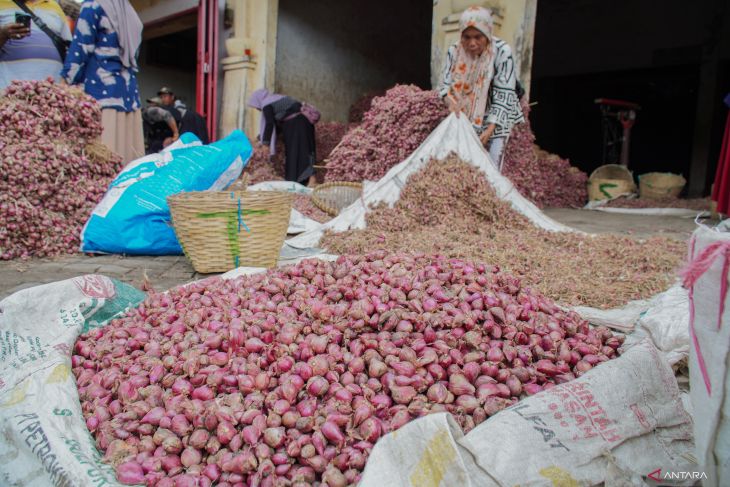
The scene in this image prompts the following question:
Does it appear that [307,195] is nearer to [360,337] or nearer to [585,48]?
[360,337]

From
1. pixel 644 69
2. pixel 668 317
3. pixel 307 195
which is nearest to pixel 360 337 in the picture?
pixel 668 317

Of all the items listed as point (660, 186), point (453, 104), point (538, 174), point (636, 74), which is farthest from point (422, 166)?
point (636, 74)

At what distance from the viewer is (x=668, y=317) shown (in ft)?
6.32

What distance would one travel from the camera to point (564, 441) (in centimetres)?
122

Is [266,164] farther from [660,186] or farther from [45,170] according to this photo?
[660,186]

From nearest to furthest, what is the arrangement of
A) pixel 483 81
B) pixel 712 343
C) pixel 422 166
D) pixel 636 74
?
pixel 712 343 < pixel 422 166 < pixel 483 81 < pixel 636 74

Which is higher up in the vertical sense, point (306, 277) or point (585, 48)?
point (585, 48)

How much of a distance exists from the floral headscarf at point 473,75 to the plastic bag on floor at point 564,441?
370 centimetres

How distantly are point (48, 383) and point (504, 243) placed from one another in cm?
264

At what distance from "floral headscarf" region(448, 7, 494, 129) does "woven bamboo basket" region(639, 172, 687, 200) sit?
15.3ft

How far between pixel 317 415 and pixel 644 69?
11.4 m

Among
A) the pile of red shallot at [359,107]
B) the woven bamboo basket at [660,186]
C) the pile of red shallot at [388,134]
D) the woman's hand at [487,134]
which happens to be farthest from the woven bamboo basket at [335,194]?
the woven bamboo basket at [660,186]

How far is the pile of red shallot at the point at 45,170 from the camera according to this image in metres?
3.49

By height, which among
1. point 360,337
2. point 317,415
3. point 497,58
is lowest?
point 317,415
